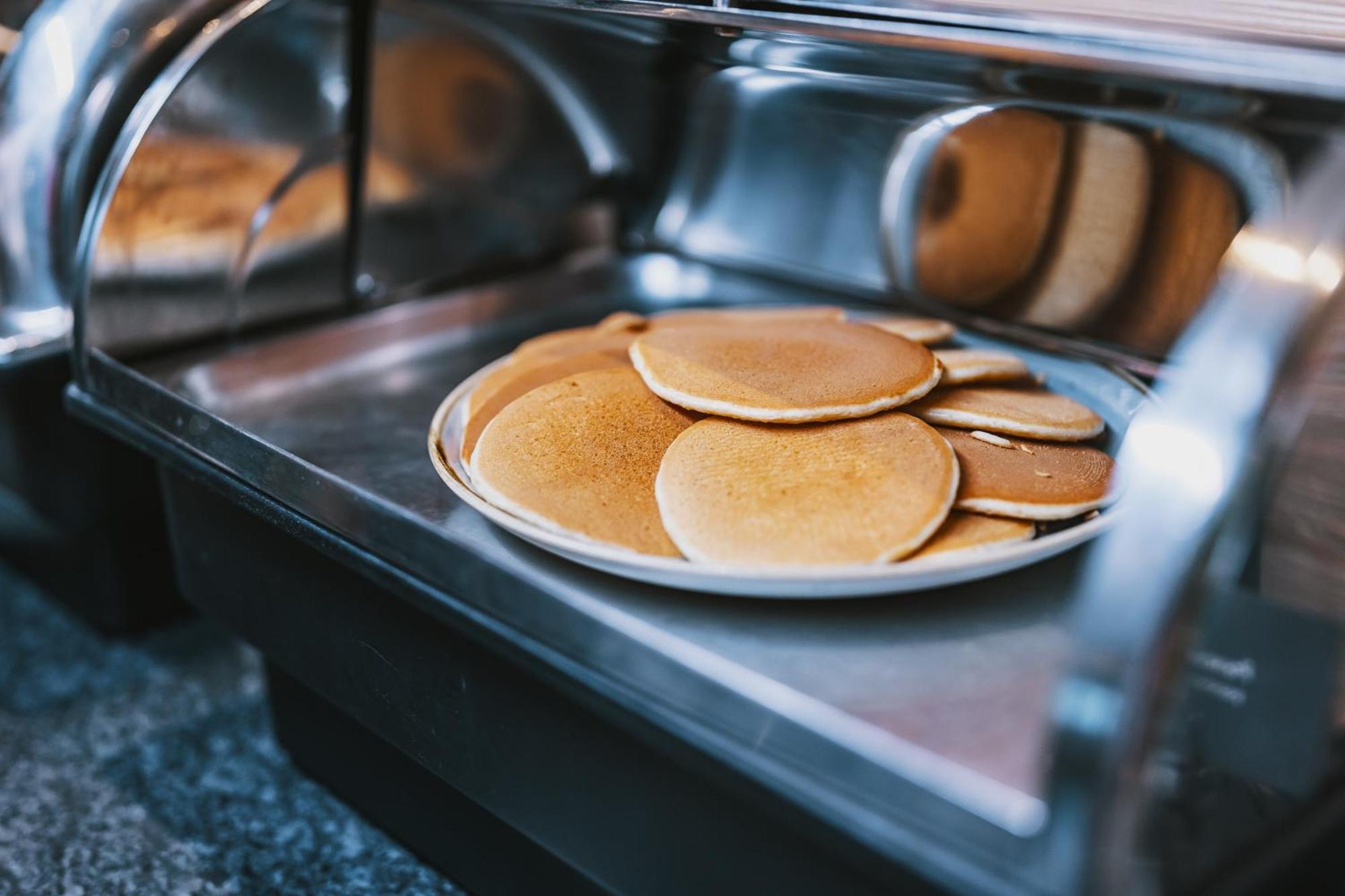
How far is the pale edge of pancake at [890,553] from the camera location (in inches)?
32.3

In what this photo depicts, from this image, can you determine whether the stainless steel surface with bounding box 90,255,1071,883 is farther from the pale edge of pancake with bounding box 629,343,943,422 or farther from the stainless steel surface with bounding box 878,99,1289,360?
the stainless steel surface with bounding box 878,99,1289,360

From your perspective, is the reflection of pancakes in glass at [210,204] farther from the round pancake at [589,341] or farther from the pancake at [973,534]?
the pancake at [973,534]

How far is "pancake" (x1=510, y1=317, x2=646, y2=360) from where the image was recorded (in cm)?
123

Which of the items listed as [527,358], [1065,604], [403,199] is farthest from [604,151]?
[1065,604]

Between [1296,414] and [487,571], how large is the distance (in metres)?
0.53

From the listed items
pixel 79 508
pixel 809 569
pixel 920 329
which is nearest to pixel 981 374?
pixel 920 329

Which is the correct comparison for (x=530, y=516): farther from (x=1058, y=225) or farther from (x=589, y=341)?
(x=1058, y=225)

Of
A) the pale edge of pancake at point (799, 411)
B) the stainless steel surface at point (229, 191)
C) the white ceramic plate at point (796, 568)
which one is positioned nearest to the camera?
→ the white ceramic plate at point (796, 568)

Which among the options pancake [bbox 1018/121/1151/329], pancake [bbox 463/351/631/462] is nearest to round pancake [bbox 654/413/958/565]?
pancake [bbox 463/351/631/462]

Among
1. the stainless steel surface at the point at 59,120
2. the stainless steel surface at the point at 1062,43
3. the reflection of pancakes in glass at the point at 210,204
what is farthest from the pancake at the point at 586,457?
the stainless steel surface at the point at 59,120

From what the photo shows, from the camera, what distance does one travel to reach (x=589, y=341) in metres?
1.26

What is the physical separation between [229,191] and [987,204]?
0.87 meters

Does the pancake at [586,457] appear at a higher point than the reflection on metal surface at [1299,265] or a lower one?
lower

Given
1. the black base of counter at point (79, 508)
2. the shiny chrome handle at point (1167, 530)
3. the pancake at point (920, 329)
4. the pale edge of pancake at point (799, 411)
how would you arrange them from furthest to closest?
the black base of counter at point (79, 508)
the pancake at point (920, 329)
the pale edge of pancake at point (799, 411)
the shiny chrome handle at point (1167, 530)
